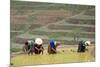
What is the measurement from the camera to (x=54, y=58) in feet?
7.30

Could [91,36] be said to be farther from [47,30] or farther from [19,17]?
[19,17]

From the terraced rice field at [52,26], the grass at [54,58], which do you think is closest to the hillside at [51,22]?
the terraced rice field at [52,26]

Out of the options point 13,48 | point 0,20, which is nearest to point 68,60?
point 13,48

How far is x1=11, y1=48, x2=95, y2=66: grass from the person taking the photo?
210 centimetres

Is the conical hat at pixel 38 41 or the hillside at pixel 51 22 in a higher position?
the hillside at pixel 51 22

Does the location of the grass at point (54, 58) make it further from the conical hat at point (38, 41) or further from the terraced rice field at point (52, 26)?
the conical hat at point (38, 41)

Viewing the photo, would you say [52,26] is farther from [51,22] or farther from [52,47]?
[52,47]

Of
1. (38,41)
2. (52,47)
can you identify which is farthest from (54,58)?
(38,41)

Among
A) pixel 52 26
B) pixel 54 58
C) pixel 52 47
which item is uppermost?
pixel 52 26

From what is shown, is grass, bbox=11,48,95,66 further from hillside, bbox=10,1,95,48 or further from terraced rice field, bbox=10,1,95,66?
hillside, bbox=10,1,95,48

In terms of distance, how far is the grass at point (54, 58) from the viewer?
2.10m
